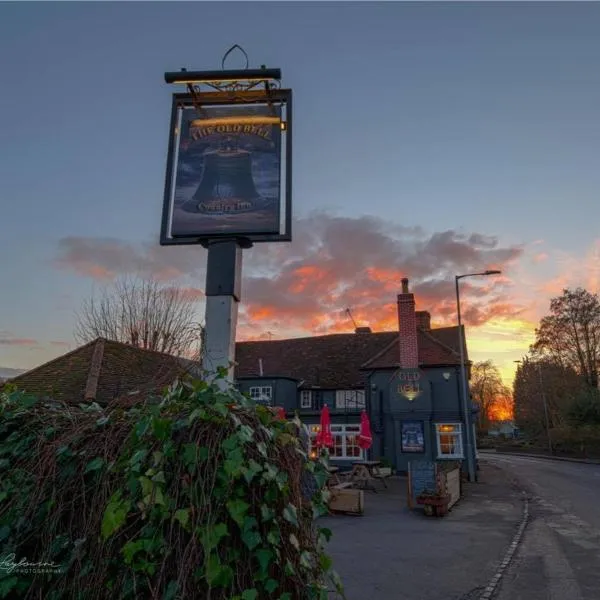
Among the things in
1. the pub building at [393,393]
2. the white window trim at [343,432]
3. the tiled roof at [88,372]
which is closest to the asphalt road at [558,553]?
the pub building at [393,393]

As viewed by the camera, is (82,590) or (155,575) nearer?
(155,575)

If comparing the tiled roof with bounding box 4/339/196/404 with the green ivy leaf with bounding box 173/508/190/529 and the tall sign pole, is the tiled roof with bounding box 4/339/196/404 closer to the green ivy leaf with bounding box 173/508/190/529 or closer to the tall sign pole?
the tall sign pole

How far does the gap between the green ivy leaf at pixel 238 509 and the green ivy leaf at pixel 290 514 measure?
0.23 meters

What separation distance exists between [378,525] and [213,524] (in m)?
10.7

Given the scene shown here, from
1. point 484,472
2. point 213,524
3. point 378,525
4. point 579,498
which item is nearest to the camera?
point 213,524

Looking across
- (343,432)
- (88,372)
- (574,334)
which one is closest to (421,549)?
(88,372)

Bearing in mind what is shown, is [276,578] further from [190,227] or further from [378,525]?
[378,525]

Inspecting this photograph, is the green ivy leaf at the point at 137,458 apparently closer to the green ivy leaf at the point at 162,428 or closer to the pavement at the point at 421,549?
the green ivy leaf at the point at 162,428

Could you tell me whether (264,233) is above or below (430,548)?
above

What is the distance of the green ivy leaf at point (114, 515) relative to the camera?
247 cm

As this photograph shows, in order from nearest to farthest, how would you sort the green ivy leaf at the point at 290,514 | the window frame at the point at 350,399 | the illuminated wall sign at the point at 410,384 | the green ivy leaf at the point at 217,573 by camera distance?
the green ivy leaf at the point at 217,573, the green ivy leaf at the point at 290,514, the illuminated wall sign at the point at 410,384, the window frame at the point at 350,399

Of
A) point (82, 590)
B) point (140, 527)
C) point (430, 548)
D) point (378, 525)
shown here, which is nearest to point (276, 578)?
point (140, 527)

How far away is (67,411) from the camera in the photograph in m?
3.59

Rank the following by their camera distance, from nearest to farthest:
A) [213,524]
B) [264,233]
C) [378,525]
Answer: [213,524] < [264,233] < [378,525]
